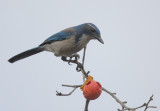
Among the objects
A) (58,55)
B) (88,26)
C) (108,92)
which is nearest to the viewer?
(108,92)

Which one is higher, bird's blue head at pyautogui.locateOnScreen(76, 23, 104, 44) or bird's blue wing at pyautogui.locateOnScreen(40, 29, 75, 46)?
bird's blue head at pyautogui.locateOnScreen(76, 23, 104, 44)

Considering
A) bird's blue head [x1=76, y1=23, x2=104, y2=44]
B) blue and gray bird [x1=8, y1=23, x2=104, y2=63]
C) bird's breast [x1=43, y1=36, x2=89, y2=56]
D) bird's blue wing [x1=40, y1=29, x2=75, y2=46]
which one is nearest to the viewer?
bird's blue head [x1=76, y1=23, x2=104, y2=44]

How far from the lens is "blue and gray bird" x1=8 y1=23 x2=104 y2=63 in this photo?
559cm

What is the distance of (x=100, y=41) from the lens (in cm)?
515

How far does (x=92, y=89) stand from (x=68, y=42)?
10.6 ft

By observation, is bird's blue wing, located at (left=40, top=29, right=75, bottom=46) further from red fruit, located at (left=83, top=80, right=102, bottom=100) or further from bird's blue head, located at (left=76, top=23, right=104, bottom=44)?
red fruit, located at (left=83, top=80, right=102, bottom=100)

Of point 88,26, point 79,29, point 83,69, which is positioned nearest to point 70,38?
point 79,29

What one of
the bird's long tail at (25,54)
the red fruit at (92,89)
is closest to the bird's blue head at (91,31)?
the bird's long tail at (25,54)

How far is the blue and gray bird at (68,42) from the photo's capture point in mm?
5591

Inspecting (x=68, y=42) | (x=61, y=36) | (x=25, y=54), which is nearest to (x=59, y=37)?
(x=61, y=36)

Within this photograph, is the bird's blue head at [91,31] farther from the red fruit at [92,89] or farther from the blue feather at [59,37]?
the red fruit at [92,89]

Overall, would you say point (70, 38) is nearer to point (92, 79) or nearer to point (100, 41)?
point (100, 41)

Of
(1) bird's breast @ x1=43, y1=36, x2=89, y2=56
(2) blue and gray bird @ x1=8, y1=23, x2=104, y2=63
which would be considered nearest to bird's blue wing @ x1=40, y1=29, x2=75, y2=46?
(2) blue and gray bird @ x1=8, y1=23, x2=104, y2=63

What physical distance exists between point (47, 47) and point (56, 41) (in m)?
0.28
